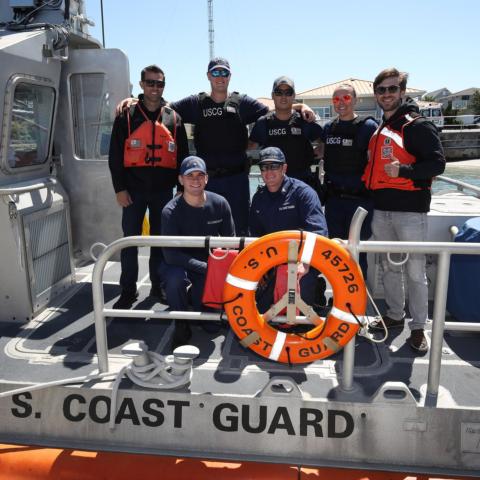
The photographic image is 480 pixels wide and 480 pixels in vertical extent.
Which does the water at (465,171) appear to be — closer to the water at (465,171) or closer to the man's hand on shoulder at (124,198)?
the water at (465,171)

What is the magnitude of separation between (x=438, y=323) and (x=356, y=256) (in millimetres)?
455

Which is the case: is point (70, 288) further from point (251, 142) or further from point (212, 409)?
point (212, 409)

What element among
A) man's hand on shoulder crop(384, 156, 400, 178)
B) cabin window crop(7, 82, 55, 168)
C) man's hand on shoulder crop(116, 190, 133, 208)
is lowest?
man's hand on shoulder crop(116, 190, 133, 208)

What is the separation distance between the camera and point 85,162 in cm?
434

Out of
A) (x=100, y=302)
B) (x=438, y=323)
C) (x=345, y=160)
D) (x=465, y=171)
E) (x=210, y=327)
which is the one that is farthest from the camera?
(x=465, y=171)

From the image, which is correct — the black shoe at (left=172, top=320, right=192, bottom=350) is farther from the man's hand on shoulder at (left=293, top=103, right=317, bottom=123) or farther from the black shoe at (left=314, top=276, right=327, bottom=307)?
the man's hand on shoulder at (left=293, top=103, right=317, bottom=123)

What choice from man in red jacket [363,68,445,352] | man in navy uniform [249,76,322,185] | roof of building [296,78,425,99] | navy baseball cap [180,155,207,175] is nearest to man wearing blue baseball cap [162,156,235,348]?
navy baseball cap [180,155,207,175]

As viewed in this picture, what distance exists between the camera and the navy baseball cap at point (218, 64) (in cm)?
367

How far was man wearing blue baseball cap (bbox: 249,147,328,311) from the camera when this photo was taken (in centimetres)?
302

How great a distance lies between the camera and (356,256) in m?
2.12

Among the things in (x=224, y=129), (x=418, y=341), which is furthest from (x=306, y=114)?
(x=418, y=341)

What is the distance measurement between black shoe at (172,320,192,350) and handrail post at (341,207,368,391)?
115 cm

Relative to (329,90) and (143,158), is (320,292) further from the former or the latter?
(329,90)

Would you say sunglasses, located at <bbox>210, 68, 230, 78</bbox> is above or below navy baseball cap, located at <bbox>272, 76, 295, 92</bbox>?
above
